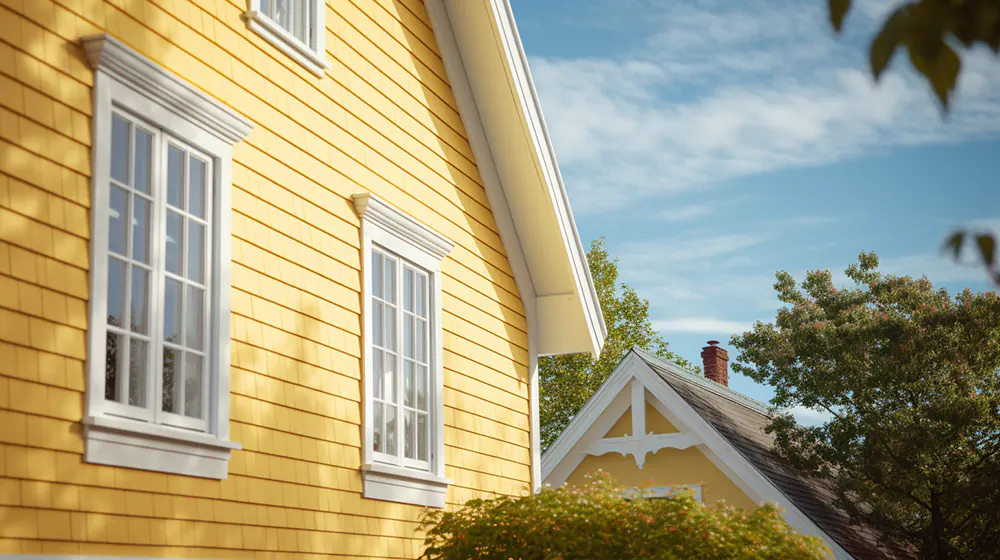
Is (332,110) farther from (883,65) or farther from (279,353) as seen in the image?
(883,65)

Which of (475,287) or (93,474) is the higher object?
(475,287)

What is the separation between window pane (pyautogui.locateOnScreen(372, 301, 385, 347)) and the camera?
871cm

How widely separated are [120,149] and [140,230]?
1.55 feet

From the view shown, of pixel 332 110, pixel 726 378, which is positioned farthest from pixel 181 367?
pixel 726 378

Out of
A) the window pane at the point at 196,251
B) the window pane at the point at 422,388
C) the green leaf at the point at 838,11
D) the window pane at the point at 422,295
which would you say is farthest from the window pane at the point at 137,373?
the green leaf at the point at 838,11

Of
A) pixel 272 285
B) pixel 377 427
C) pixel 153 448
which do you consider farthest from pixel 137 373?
pixel 377 427

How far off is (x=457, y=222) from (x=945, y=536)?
480 inches

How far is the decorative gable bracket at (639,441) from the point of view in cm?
1866

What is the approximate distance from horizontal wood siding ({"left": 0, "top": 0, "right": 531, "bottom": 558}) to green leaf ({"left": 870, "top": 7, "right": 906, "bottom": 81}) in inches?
175

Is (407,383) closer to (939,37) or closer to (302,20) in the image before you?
(302,20)

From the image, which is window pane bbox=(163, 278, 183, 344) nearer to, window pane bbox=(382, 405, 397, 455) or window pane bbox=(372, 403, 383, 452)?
window pane bbox=(372, 403, 383, 452)

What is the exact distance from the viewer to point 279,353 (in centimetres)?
739

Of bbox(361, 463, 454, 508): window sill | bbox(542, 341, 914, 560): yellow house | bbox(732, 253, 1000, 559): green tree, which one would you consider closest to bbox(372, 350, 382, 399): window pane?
bbox(361, 463, 454, 508): window sill

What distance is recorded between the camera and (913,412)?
1797 cm
